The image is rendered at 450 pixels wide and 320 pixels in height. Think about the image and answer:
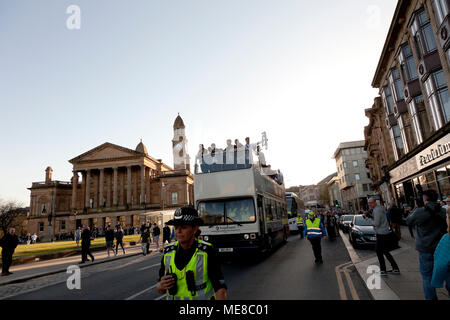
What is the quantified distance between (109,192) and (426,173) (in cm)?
6339

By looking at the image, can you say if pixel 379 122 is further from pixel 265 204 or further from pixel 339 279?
pixel 339 279

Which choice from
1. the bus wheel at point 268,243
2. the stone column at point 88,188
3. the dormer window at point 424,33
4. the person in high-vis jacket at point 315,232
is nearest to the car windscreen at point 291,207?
the bus wheel at point 268,243

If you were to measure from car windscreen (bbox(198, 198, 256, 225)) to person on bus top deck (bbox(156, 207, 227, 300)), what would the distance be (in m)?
8.02

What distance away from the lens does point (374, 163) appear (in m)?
39.2

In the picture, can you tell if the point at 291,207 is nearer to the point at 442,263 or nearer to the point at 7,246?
the point at 7,246

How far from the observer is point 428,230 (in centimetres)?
472

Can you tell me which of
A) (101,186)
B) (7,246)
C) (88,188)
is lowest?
(7,246)

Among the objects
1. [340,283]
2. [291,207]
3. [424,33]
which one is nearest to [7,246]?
[340,283]

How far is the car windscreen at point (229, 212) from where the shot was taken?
10.5 metres

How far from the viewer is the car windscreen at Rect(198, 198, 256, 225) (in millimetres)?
10492

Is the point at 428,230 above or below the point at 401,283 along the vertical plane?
above

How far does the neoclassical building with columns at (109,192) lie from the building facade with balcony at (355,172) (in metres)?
38.8
